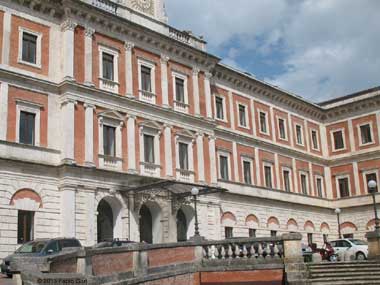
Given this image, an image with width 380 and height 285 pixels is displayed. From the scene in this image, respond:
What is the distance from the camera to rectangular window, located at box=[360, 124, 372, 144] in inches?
1965

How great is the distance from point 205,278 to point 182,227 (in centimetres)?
1286

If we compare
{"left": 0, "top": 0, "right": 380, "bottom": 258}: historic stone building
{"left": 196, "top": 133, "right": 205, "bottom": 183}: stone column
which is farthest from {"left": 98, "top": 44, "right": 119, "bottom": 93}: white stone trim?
{"left": 196, "top": 133, "right": 205, "bottom": 183}: stone column

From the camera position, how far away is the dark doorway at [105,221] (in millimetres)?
30469

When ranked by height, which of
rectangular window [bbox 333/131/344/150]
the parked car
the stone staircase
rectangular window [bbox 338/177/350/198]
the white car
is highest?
rectangular window [bbox 333/131/344/150]

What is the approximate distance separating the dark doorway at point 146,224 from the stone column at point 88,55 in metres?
8.12

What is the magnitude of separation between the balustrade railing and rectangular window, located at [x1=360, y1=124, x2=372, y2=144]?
31293mm

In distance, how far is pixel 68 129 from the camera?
2870 cm

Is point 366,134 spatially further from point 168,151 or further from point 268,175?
point 168,151

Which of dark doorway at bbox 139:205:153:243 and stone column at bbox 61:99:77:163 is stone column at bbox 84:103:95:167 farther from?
dark doorway at bbox 139:205:153:243

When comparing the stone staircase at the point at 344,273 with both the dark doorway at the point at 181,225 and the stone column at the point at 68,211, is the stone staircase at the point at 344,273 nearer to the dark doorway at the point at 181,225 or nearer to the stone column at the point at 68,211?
the stone column at the point at 68,211

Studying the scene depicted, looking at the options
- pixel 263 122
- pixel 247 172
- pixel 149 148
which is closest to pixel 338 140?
pixel 263 122

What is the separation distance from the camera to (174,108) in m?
35.1

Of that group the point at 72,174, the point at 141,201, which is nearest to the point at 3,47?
the point at 72,174

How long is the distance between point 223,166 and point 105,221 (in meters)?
A: 11.9
